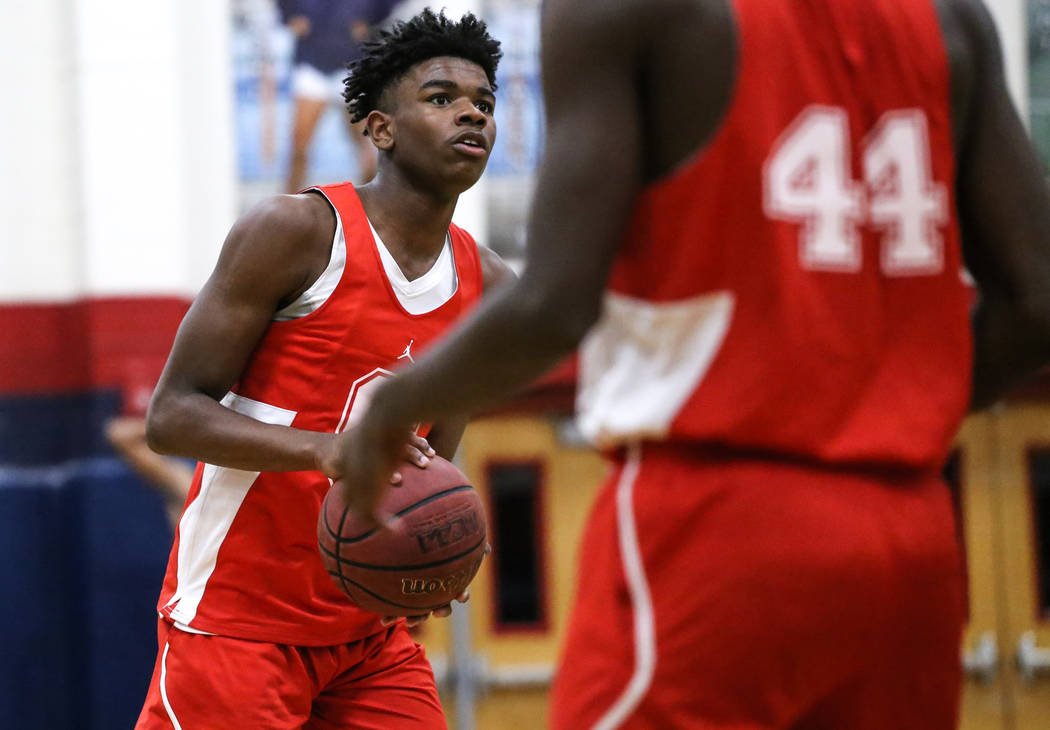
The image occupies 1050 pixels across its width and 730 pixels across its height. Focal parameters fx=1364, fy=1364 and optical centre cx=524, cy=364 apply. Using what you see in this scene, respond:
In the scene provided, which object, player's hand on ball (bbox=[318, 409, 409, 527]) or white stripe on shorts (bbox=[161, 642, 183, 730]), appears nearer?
player's hand on ball (bbox=[318, 409, 409, 527])

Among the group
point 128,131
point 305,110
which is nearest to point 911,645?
point 305,110

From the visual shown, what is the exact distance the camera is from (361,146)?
23.3 feet

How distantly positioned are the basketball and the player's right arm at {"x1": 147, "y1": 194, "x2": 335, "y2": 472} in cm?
23

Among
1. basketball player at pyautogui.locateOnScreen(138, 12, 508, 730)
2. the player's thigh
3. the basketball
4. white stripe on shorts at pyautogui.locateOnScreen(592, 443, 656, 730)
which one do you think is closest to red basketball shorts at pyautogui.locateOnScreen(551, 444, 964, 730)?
white stripe on shorts at pyautogui.locateOnScreen(592, 443, 656, 730)

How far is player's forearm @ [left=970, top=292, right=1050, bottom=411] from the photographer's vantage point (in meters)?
1.98

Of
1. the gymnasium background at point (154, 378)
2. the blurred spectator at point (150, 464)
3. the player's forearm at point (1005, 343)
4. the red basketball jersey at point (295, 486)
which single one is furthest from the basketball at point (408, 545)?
the blurred spectator at point (150, 464)

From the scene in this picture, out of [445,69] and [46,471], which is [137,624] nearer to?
[46,471]

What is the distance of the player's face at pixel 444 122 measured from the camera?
126 inches

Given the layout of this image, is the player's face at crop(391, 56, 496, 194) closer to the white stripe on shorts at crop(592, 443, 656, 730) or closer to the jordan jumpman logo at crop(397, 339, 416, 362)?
the jordan jumpman logo at crop(397, 339, 416, 362)

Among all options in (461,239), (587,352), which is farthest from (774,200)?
(461,239)

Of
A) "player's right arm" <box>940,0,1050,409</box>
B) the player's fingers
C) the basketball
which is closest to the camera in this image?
"player's right arm" <box>940,0,1050,409</box>

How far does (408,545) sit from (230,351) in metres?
0.60

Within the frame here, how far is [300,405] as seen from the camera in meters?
3.05

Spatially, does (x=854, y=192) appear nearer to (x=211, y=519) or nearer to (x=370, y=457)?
(x=370, y=457)
